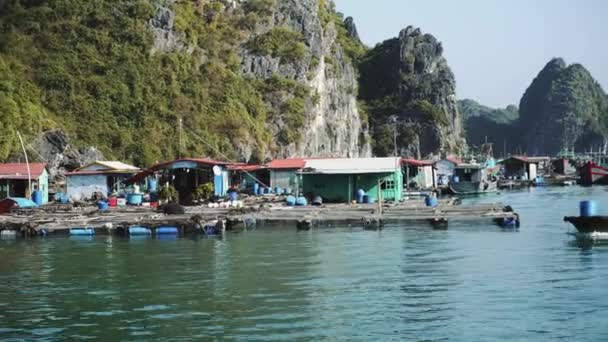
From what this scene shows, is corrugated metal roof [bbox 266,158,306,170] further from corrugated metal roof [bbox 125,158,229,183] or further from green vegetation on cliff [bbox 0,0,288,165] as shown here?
green vegetation on cliff [bbox 0,0,288,165]

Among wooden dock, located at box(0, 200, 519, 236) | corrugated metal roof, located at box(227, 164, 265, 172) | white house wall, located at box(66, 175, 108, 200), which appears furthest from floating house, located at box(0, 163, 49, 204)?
corrugated metal roof, located at box(227, 164, 265, 172)

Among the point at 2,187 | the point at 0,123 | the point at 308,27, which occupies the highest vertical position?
the point at 308,27

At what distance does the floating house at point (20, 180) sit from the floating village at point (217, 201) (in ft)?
0.21

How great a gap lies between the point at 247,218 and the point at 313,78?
Answer: 7892 centimetres

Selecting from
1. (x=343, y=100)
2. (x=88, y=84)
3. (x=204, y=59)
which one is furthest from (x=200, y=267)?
(x=343, y=100)

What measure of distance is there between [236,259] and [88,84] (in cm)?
6013

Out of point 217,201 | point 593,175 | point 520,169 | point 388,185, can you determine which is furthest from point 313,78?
point 217,201

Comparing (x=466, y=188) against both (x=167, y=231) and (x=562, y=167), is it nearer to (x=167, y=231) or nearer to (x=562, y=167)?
(x=167, y=231)

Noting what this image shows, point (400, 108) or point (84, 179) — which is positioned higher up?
point (400, 108)

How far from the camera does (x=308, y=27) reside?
119 metres

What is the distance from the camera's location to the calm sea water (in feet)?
57.9

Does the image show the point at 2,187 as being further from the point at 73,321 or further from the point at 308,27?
the point at 308,27

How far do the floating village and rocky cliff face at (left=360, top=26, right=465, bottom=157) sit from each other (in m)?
90.2

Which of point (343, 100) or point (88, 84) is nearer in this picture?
point (88, 84)
